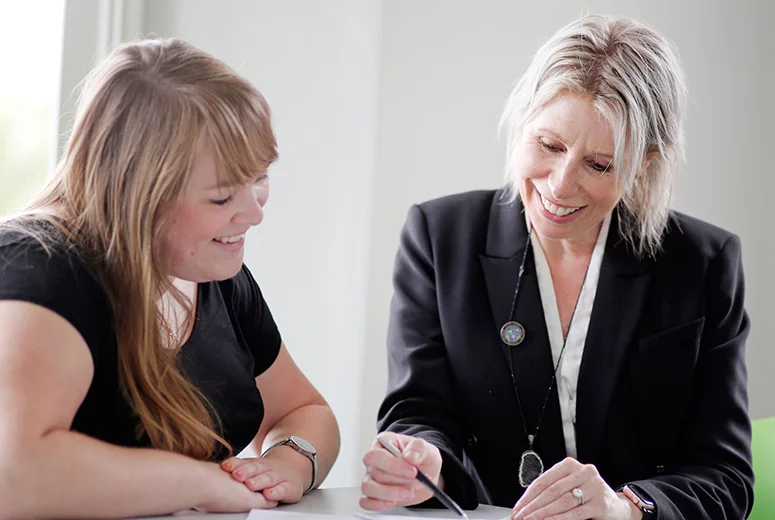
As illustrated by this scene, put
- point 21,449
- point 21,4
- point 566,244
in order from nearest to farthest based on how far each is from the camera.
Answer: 1. point 21,449
2. point 566,244
3. point 21,4

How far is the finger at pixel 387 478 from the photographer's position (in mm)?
1426

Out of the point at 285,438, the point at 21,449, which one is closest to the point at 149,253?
the point at 21,449

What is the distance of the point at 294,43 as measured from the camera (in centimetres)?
245

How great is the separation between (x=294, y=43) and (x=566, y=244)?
0.95 meters

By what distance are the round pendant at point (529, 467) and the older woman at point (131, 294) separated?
→ 50 centimetres

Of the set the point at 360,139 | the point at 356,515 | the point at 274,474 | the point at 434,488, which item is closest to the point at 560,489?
the point at 434,488

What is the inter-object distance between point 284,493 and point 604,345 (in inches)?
28.3

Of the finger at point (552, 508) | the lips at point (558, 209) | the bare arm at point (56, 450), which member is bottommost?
the finger at point (552, 508)

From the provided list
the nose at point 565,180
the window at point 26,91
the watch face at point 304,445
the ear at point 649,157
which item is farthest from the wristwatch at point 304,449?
the window at point 26,91

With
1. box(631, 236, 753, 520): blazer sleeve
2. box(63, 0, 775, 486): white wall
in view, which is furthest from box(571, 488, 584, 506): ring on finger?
box(63, 0, 775, 486): white wall

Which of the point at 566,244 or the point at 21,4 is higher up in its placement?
the point at 21,4

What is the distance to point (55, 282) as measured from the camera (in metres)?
1.19

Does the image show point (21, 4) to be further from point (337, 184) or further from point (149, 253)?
point (149, 253)

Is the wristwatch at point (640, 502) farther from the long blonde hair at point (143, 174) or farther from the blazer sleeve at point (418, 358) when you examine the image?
the long blonde hair at point (143, 174)
